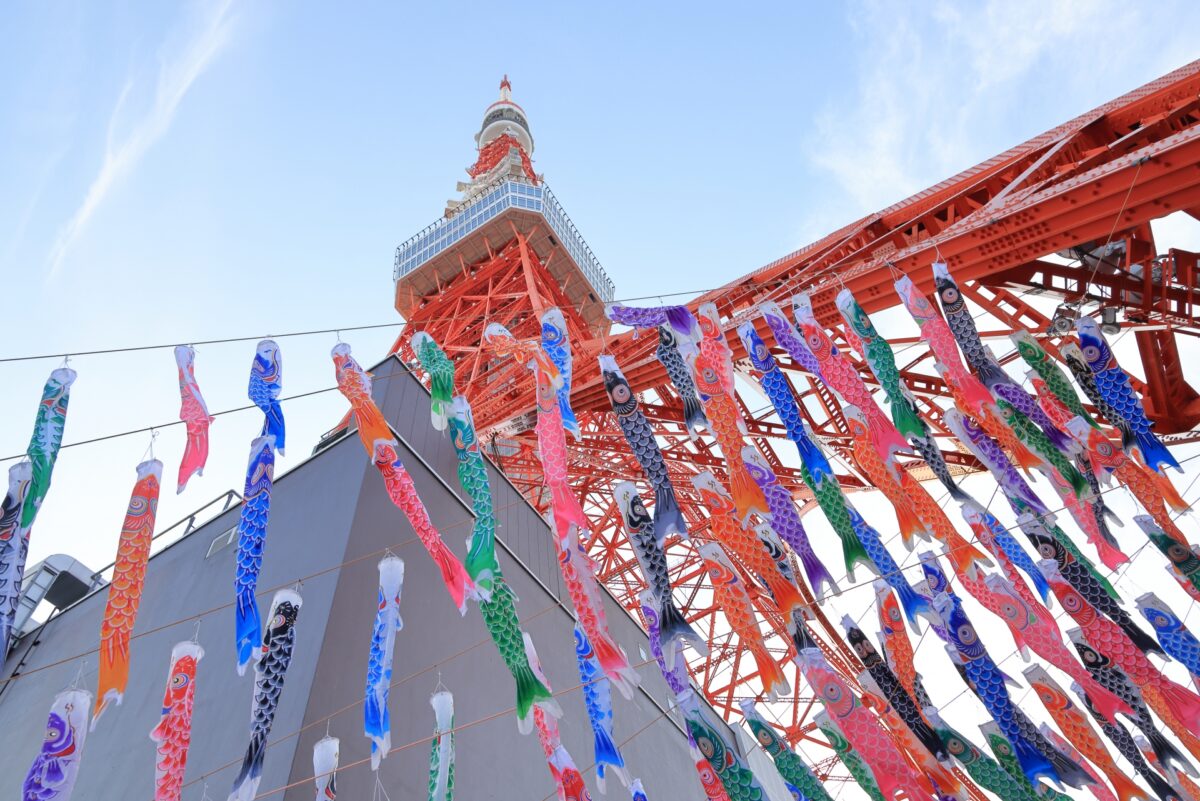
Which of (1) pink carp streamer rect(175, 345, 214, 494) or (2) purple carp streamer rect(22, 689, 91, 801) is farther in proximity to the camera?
(1) pink carp streamer rect(175, 345, 214, 494)

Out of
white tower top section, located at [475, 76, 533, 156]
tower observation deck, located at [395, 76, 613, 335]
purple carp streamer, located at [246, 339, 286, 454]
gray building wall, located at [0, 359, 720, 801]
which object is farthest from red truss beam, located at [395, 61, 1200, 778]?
white tower top section, located at [475, 76, 533, 156]

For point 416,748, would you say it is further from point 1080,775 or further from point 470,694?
point 1080,775

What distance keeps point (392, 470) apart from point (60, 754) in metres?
2.84

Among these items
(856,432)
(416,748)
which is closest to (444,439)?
(416,748)

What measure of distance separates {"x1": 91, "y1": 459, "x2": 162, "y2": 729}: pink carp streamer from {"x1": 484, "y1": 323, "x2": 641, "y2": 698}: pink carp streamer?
2.87 meters

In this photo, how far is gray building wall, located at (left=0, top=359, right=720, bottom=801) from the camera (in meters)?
7.12

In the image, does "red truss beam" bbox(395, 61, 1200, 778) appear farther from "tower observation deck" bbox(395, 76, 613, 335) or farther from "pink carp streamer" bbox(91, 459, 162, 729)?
"tower observation deck" bbox(395, 76, 613, 335)

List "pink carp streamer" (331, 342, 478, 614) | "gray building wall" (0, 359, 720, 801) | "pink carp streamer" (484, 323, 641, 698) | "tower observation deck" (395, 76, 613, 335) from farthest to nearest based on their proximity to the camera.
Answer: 1. "tower observation deck" (395, 76, 613, 335)
2. "gray building wall" (0, 359, 720, 801)
3. "pink carp streamer" (484, 323, 641, 698)
4. "pink carp streamer" (331, 342, 478, 614)

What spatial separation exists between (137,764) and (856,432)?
22.4 ft

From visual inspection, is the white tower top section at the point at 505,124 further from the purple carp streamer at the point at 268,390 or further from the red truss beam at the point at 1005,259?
the purple carp streamer at the point at 268,390

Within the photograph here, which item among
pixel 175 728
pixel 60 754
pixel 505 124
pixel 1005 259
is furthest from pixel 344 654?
pixel 505 124

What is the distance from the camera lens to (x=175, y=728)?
222 inches

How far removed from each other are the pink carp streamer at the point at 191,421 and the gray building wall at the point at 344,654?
1.93 m

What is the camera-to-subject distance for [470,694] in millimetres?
8648
